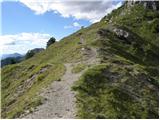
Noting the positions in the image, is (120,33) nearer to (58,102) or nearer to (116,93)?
(116,93)

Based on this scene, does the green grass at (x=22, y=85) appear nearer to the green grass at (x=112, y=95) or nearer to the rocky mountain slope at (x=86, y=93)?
the rocky mountain slope at (x=86, y=93)

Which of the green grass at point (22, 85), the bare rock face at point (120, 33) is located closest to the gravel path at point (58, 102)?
the green grass at point (22, 85)

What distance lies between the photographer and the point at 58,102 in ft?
125

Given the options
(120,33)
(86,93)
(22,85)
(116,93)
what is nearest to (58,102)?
(86,93)

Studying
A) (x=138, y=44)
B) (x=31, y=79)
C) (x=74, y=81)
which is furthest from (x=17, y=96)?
(x=138, y=44)

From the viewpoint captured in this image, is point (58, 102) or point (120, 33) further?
point (120, 33)

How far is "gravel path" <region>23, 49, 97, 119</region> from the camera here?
33366mm

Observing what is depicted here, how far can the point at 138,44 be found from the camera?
119 m

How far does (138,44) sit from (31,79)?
62.9 m

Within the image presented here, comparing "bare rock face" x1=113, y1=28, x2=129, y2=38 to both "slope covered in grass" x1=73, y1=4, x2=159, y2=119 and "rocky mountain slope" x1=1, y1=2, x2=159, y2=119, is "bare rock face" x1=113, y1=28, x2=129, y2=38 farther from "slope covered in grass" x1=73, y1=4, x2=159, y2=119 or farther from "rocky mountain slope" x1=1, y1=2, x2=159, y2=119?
"slope covered in grass" x1=73, y1=4, x2=159, y2=119

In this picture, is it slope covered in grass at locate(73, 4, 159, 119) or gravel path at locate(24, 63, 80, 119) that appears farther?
slope covered in grass at locate(73, 4, 159, 119)

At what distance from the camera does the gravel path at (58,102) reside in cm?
3337

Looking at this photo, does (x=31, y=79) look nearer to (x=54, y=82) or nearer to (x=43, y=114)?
(x=54, y=82)

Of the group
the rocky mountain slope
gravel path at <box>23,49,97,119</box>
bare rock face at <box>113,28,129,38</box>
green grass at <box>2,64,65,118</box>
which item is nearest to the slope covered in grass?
the rocky mountain slope
